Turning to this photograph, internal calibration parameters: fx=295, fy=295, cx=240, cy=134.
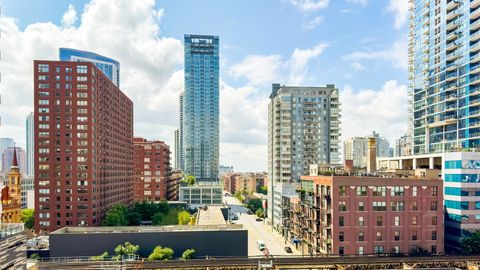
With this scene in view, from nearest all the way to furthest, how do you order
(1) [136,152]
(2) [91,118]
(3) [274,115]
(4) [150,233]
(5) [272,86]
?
(4) [150,233] → (2) [91,118] → (3) [274,115] → (5) [272,86] → (1) [136,152]

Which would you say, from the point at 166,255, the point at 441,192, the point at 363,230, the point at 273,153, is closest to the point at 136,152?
the point at 273,153

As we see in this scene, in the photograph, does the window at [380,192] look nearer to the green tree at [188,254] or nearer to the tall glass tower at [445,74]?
the tall glass tower at [445,74]

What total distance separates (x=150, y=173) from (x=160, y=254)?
97.2 meters

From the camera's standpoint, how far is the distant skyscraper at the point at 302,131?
117 metres

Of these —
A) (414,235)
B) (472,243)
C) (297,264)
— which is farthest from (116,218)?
(472,243)

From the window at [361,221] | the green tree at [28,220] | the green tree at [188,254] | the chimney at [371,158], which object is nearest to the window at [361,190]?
the window at [361,221]

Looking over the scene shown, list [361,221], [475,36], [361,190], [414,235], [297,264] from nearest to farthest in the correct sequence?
1. [297,264]
2. [361,221]
3. [361,190]
4. [414,235]
5. [475,36]

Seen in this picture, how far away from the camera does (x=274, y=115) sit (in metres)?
122

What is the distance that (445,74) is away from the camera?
293 ft

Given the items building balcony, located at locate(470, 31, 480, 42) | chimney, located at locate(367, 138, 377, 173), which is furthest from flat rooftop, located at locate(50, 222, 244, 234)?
building balcony, located at locate(470, 31, 480, 42)

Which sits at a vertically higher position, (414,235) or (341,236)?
(341,236)

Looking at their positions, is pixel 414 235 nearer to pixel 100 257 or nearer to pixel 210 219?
pixel 210 219

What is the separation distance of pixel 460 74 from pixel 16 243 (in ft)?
343

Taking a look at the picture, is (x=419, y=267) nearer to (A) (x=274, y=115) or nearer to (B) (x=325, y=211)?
(B) (x=325, y=211)
